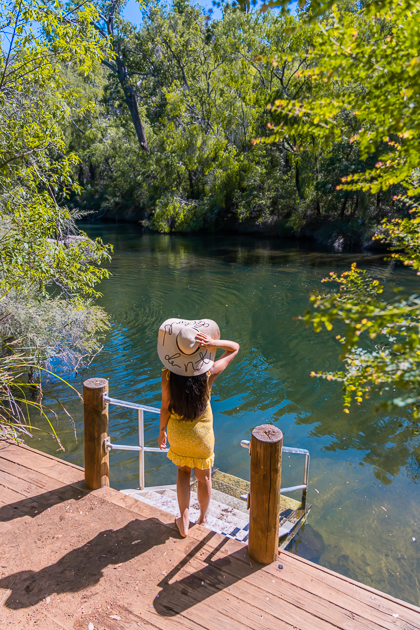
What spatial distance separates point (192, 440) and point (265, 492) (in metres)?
0.61

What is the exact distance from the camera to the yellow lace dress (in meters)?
3.06

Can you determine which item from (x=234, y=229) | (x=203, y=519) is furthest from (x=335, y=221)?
(x=203, y=519)

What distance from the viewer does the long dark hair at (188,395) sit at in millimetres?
2969

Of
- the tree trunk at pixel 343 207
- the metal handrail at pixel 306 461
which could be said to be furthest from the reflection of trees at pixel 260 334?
the tree trunk at pixel 343 207

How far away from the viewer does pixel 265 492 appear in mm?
2836

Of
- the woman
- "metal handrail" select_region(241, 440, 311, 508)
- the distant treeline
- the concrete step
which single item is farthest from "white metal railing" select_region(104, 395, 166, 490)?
the distant treeline

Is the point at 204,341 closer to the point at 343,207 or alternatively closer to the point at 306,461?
the point at 306,461

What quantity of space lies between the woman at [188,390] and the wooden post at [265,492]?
40cm

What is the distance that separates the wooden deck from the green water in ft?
4.71

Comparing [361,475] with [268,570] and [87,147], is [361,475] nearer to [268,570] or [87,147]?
[268,570]

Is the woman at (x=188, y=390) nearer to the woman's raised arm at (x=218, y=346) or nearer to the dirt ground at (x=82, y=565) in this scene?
the woman's raised arm at (x=218, y=346)

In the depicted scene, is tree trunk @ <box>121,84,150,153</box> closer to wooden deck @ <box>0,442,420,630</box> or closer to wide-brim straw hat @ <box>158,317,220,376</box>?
wide-brim straw hat @ <box>158,317,220,376</box>

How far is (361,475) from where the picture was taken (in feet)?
19.9

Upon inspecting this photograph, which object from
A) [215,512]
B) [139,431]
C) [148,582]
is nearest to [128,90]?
[139,431]
